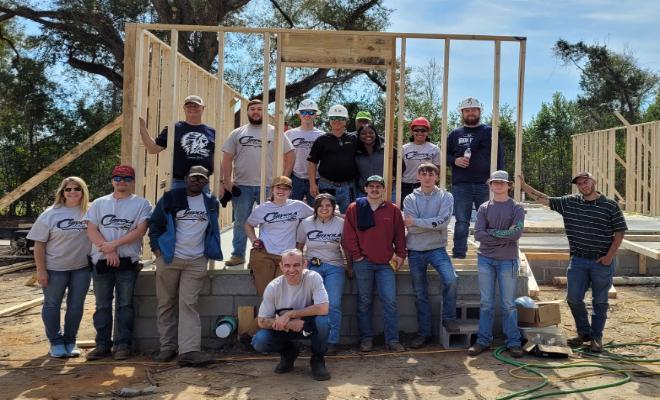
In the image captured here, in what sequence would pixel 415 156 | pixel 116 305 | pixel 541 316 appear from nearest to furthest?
pixel 116 305, pixel 541 316, pixel 415 156

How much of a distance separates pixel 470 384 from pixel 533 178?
22.2 m

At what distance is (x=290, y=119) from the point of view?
22.3m

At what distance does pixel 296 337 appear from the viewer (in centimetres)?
484

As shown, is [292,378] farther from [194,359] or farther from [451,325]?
[451,325]

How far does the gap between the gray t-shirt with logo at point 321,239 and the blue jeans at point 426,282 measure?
0.74 m

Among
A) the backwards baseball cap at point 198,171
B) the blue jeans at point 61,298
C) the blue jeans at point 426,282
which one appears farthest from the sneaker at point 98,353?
the blue jeans at point 426,282

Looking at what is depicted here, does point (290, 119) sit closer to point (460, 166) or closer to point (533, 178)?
point (533, 178)

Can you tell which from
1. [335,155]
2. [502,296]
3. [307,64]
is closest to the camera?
[502,296]

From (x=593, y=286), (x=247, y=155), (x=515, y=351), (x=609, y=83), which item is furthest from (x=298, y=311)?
(x=609, y=83)

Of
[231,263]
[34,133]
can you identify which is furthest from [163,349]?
[34,133]

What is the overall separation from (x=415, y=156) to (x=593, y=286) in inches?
84.2

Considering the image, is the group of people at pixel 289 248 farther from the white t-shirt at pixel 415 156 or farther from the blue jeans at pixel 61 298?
the white t-shirt at pixel 415 156

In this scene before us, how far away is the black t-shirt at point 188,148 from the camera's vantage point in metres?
5.89

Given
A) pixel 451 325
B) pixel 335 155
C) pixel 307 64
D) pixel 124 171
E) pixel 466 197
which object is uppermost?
pixel 307 64
